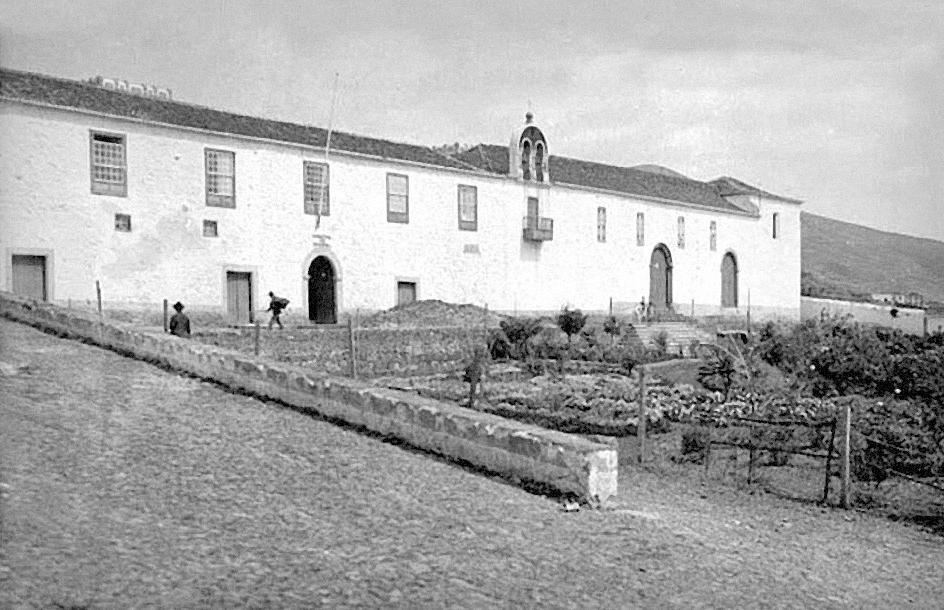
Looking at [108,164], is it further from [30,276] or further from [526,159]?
[526,159]

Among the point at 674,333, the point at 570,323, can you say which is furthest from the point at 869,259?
the point at 570,323

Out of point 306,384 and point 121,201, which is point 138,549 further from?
point 121,201

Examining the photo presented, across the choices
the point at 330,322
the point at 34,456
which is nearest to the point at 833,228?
the point at 330,322

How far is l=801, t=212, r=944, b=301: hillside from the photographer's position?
7706 cm

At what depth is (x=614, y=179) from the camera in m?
36.2

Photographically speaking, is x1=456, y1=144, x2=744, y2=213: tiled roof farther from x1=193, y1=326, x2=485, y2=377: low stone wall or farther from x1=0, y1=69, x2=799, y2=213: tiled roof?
x1=193, y1=326, x2=485, y2=377: low stone wall

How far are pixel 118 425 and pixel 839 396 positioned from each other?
1304cm

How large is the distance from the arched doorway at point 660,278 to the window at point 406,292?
12.4 m

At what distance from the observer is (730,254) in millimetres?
41000

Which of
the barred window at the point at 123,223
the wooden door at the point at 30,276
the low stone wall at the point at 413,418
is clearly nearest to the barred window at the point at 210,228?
the barred window at the point at 123,223

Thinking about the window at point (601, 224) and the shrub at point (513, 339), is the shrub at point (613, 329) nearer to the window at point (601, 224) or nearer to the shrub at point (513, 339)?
the shrub at point (513, 339)

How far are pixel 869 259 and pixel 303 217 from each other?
7853cm

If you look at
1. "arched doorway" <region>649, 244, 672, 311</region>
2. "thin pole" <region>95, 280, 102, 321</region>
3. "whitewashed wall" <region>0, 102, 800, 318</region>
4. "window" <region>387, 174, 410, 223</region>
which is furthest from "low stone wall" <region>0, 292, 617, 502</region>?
"arched doorway" <region>649, 244, 672, 311</region>

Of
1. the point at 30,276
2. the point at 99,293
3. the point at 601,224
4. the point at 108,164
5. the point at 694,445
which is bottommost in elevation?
the point at 694,445
